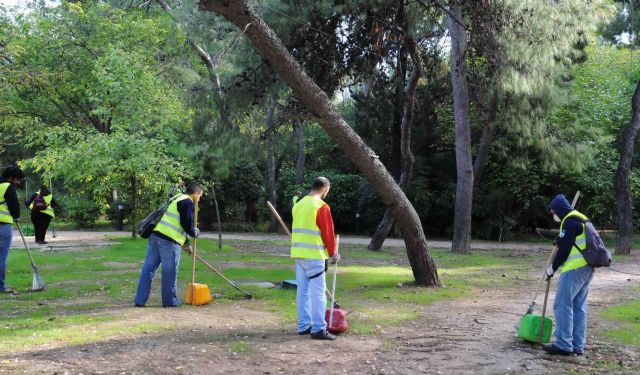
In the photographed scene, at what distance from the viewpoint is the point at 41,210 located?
1716 cm

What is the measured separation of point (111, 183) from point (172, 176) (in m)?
2.08

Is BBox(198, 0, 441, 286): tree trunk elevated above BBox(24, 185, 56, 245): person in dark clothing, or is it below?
above

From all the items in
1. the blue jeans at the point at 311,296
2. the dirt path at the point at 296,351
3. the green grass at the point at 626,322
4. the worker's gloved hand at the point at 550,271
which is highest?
the worker's gloved hand at the point at 550,271

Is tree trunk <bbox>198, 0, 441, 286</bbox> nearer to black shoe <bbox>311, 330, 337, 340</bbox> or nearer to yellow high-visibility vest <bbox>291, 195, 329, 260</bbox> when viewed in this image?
yellow high-visibility vest <bbox>291, 195, 329, 260</bbox>

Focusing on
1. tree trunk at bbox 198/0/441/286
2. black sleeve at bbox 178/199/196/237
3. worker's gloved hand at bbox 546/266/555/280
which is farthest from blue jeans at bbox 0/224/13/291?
worker's gloved hand at bbox 546/266/555/280

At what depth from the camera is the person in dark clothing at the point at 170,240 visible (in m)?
8.62

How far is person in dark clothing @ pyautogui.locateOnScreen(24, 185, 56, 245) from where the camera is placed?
17.0 m

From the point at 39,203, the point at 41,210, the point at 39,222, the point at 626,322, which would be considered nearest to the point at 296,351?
the point at 626,322

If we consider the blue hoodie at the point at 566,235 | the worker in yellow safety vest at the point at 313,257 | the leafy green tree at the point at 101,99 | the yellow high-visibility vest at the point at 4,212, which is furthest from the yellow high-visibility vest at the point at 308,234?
the leafy green tree at the point at 101,99

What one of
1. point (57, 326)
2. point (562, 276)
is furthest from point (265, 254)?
point (562, 276)

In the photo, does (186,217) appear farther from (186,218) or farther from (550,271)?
(550,271)

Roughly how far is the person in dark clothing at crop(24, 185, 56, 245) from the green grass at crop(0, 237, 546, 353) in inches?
62.8

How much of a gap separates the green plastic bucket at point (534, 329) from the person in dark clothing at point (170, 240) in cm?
438

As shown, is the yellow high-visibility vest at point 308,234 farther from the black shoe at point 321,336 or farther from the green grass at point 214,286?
the green grass at point 214,286
